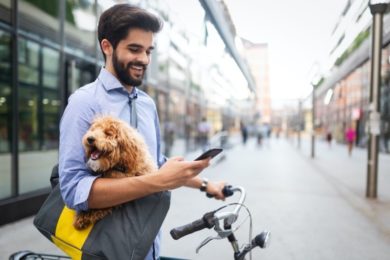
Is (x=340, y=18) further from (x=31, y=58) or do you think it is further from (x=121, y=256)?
(x=31, y=58)

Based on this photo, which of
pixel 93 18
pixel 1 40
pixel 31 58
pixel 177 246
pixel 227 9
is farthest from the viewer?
pixel 31 58

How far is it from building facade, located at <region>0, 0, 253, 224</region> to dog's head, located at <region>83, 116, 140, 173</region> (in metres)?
0.74

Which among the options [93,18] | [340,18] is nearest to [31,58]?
[93,18]

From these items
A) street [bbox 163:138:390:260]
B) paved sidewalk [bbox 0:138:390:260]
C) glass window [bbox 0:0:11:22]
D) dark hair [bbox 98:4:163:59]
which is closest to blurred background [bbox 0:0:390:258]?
glass window [bbox 0:0:11:22]

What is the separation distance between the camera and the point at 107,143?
1.06 metres

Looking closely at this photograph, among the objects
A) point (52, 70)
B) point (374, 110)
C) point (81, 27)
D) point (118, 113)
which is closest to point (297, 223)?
point (374, 110)

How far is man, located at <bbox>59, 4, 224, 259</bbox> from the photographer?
1.10 m

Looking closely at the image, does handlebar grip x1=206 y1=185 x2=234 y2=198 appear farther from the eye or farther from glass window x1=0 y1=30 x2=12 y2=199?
glass window x1=0 y1=30 x2=12 y2=199

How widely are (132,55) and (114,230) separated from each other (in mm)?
605

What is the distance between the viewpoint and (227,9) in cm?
586

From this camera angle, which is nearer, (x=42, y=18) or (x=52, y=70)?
(x=42, y=18)

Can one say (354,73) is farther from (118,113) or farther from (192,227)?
(118,113)

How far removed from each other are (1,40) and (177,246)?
486 cm

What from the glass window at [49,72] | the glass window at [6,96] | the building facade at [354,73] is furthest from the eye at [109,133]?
the glass window at [49,72]
